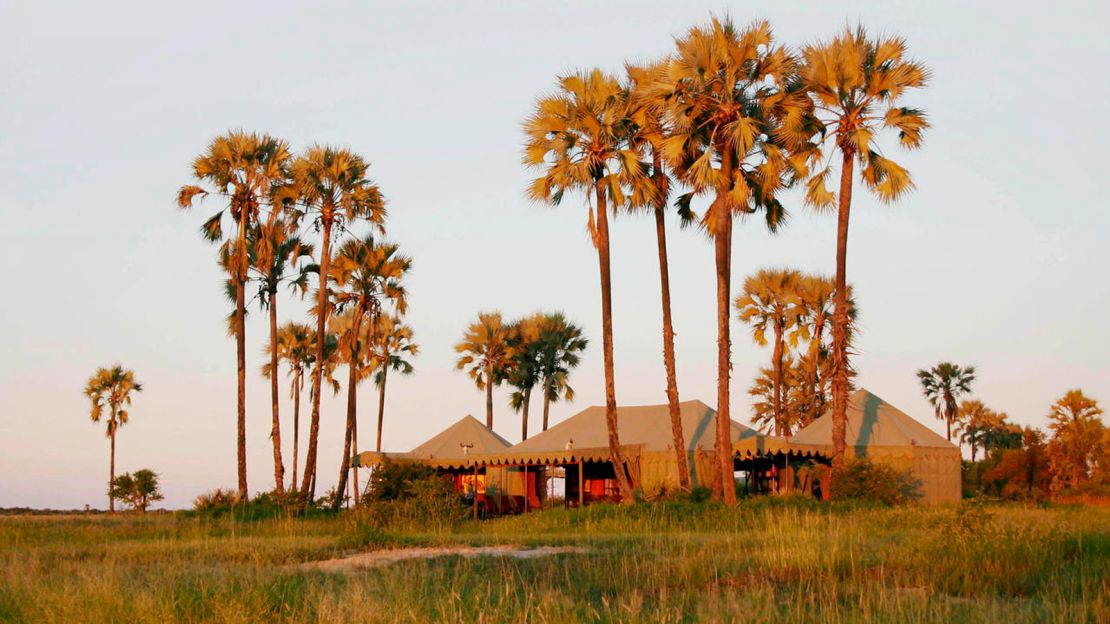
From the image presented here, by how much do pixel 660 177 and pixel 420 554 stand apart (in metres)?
16.7

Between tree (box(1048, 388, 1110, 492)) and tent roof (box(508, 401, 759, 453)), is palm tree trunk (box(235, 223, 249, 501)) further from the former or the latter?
tree (box(1048, 388, 1110, 492))

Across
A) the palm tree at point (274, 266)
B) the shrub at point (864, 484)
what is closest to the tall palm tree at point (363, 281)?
the palm tree at point (274, 266)

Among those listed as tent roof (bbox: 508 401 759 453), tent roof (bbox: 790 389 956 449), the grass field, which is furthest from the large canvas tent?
the grass field

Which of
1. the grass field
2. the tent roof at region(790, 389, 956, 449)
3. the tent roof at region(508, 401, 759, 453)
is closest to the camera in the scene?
the grass field

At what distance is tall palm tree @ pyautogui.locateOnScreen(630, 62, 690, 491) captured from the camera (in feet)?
95.7

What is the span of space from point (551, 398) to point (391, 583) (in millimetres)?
40707

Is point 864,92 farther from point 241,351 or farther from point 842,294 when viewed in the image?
point 241,351

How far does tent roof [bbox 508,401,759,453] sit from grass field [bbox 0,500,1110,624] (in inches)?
617

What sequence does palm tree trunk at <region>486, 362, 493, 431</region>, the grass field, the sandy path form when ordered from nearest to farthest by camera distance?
1. the grass field
2. the sandy path
3. palm tree trunk at <region>486, 362, 493, 431</region>

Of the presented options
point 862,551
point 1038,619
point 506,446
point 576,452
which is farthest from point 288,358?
point 1038,619

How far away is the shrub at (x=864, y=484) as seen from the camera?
29141 millimetres

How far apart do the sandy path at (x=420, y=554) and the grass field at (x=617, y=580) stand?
0.43 metres

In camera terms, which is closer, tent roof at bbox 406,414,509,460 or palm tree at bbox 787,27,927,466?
palm tree at bbox 787,27,927,466

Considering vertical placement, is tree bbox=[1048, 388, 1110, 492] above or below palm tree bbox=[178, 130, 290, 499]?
below
